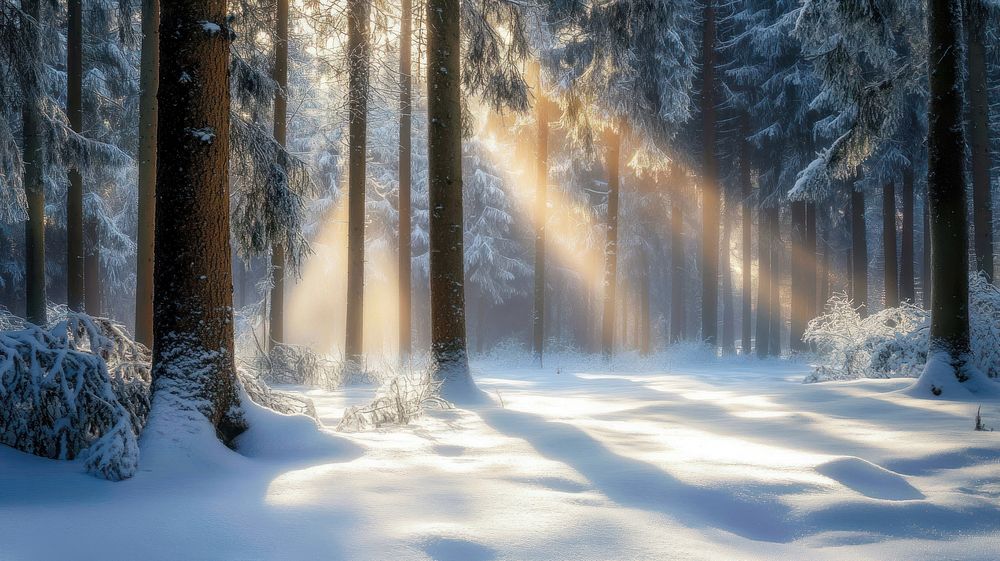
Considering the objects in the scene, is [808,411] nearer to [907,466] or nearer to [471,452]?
[907,466]

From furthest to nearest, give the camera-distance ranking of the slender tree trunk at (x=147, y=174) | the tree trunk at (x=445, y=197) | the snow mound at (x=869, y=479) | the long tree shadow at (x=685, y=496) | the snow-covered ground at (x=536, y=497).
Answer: the slender tree trunk at (x=147, y=174)
the tree trunk at (x=445, y=197)
the snow mound at (x=869, y=479)
the long tree shadow at (x=685, y=496)
the snow-covered ground at (x=536, y=497)

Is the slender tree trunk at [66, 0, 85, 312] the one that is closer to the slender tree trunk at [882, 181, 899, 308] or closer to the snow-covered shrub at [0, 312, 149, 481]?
the snow-covered shrub at [0, 312, 149, 481]

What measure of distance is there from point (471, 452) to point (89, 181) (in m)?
19.0

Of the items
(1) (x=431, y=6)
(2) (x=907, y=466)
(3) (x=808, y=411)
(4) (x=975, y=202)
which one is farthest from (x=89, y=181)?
(4) (x=975, y=202)

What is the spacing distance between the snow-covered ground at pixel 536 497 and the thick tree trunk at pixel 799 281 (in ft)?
60.5

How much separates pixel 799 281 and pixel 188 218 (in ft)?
76.9

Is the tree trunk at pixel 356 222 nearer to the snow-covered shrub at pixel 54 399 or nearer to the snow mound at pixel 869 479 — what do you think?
the snow-covered shrub at pixel 54 399

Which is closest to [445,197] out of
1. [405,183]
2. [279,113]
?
[279,113]

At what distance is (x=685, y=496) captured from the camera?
3.91 metres

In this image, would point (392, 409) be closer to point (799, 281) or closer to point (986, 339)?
point (986, 339)

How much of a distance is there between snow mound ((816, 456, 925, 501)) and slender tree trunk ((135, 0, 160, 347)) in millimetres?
8631

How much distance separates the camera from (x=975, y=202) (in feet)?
47.8

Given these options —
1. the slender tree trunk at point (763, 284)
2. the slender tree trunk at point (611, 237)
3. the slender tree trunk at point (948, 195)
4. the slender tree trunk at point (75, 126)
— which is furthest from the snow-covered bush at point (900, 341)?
the slender tree trunk at point (75, 126)

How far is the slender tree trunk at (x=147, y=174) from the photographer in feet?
29.8
